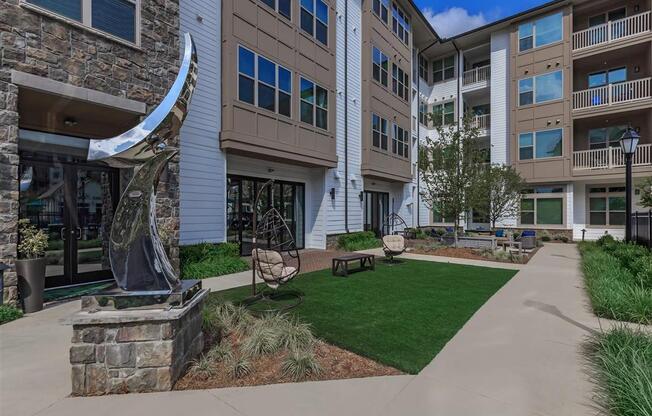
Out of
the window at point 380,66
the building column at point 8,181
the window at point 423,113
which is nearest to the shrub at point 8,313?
the building column at point 8,181

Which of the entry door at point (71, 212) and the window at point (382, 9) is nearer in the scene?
the entry door at point (71, 212)

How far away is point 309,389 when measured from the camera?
332cm

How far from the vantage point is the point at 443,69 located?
84.5 ft

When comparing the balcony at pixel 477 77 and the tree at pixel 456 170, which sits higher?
the balcony at pixel 477 77

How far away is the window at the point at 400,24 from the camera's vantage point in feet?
65.0

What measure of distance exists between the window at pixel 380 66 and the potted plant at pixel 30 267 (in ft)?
52.3

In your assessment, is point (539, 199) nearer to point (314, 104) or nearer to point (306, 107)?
point (314, 104)

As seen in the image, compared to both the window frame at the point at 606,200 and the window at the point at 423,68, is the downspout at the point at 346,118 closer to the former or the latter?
the window at the point at 423,68

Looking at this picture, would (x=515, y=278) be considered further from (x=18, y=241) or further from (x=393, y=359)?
(x=18, y=241)

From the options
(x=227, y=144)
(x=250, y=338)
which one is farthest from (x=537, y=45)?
(x=250, y=338)

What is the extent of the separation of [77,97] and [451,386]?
7565mm

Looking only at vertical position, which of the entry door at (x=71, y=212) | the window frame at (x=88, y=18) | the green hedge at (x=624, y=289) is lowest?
the green hedge at (x=624, y=289)

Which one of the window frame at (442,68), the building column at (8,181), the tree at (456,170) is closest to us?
the building column at (8,181)

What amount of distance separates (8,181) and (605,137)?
25596 millimetres
